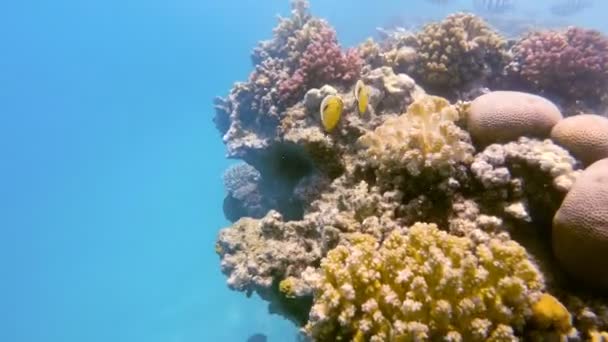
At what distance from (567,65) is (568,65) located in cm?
1

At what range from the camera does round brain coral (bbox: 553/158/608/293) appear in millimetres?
2588

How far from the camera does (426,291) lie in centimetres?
249

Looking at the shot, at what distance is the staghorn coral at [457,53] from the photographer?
5965 millimetres

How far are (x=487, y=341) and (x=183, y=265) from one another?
140 ft

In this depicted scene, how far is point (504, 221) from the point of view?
10.5ft

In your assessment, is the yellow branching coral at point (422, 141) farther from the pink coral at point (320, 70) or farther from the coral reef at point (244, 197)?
the coral reef at point (244, 197)

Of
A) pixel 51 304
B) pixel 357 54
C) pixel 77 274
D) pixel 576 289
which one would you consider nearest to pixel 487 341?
pixel 576 289

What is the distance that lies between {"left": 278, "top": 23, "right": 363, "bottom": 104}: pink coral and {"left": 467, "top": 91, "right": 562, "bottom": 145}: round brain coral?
8.78ft

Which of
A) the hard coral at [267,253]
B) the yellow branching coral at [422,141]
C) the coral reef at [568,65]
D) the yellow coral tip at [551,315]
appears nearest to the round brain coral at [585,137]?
the yellow branching coral at [422,141]

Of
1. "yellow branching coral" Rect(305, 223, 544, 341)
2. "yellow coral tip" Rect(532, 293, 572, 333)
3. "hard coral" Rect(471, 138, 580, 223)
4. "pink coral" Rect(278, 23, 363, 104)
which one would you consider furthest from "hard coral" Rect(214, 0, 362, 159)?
"yellow coral tip" Rect(532, 293, 572, 333)

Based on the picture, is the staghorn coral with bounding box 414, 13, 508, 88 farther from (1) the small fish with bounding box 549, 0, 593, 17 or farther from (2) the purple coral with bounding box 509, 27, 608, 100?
(1) the small fish with bounding box 549, 0, 593, 17

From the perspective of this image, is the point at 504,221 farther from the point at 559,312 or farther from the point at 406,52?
the point at 406,52

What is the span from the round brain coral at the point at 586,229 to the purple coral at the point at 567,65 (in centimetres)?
350

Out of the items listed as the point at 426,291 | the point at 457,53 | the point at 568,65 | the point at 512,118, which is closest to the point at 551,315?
the point at 426,291
